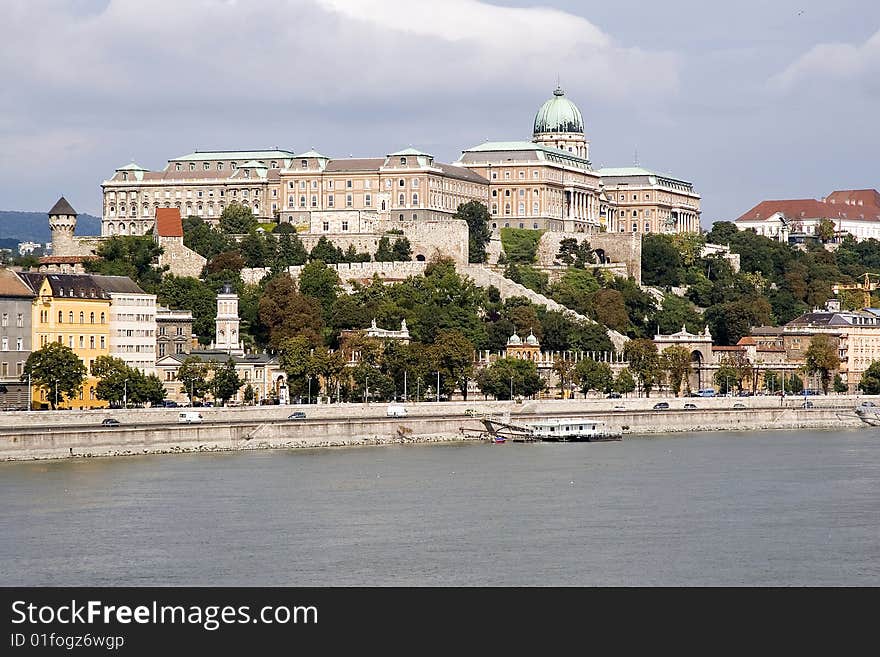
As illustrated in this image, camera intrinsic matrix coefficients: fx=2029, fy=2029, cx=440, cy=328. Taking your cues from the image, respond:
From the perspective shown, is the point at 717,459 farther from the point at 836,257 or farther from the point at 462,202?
the point at 836,257

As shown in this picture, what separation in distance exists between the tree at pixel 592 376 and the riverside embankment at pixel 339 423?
2924 mm

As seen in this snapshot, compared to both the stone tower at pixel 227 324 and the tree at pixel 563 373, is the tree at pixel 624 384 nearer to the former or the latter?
the tree at pixel 563 373

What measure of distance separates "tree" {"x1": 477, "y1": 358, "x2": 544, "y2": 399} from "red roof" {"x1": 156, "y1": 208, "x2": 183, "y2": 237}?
2078cm

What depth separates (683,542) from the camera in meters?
42.0

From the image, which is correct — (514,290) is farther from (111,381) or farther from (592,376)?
(111,381)

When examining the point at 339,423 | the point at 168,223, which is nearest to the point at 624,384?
the point at 339,423

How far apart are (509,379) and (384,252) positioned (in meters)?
18.3

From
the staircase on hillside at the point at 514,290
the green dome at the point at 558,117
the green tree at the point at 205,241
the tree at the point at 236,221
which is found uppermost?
the green dome at the point at 558,117

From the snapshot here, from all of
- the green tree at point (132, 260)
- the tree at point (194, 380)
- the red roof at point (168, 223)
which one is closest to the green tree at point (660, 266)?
the red roof at point (168, 223)

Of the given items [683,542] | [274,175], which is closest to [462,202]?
[274,175]

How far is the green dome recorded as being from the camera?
422 ft

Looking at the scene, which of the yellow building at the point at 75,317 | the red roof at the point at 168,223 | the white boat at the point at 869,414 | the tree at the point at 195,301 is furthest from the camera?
the red roof at the point at 168,223

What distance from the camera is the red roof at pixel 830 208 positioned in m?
153

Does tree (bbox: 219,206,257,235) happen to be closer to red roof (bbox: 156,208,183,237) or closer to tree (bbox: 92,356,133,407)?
red roof (bbox: 156,208,183,237)
